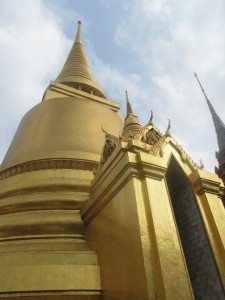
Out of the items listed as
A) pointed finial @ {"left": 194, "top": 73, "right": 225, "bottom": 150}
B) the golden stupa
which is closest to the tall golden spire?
the golden stupa

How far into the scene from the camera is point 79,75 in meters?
11.2

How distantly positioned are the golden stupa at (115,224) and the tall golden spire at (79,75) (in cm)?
524

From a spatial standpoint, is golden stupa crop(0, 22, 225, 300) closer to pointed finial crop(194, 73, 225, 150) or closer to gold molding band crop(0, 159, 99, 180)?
gold molding band crop(0, 159, 99, 180)

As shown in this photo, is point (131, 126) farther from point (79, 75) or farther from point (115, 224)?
point (79, 75)

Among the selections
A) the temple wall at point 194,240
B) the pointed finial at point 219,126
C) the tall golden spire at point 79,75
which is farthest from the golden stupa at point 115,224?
the pointed finial at point 219,126

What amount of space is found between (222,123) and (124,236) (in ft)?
54.8

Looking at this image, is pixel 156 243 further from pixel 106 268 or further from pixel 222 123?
pixel 222 123

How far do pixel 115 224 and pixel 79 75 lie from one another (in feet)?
28.0

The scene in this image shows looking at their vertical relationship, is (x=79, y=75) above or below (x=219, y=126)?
below

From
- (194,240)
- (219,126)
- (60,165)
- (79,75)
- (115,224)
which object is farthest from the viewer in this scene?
(219,126)

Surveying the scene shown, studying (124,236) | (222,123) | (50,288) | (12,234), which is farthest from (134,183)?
(222,123)

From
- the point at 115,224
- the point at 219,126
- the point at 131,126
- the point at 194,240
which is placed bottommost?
the point at 194,240

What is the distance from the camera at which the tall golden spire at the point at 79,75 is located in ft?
35.1

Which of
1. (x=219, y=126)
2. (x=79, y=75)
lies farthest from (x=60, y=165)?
(x=219, y=126)
